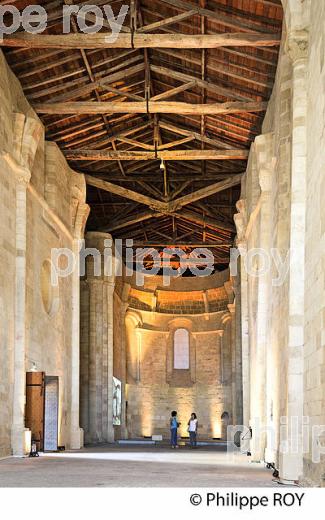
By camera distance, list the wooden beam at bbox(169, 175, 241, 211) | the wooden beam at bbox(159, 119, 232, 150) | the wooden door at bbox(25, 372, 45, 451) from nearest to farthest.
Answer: the wooden door at bbox(25, 372, 45, 451)
the wooden beam at bbox(159, 119, 232, 150)
the wooden beam at bbox(169, 175, 241, 211)

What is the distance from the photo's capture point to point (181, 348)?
38594mm

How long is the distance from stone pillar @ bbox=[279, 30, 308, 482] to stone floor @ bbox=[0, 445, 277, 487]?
26.5 inches

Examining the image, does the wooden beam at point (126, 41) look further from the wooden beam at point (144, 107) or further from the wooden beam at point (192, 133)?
the wooden beam at point (192, 133)

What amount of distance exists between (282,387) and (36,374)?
7.21 m

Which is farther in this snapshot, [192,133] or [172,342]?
[172,342]

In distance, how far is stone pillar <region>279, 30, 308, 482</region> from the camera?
12.4 m

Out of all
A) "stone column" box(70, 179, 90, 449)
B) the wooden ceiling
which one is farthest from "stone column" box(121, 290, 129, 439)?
"stone column" box(70, 179, 90, 449)

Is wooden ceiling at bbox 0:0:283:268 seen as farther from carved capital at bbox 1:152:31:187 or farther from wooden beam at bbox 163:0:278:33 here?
carved capital at bbox 1:152:31:187

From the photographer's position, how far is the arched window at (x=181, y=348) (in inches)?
1516

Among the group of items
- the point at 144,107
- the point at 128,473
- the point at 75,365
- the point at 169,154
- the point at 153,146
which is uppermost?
the point at 144,107

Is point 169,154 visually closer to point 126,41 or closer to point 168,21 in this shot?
point 126,41

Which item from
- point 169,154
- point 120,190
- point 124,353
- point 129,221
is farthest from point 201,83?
point 124,353

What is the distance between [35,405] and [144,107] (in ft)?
25.1
